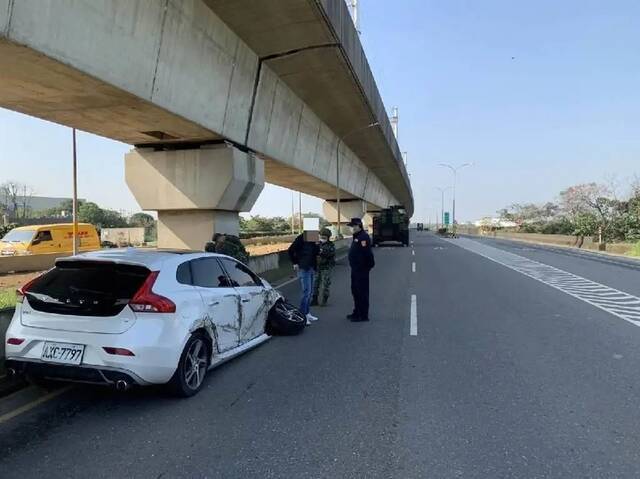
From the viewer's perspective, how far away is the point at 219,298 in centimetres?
595

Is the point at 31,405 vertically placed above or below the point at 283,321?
below

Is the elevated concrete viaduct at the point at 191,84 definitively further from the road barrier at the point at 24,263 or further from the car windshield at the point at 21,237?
the car windshield at the point at 21,237

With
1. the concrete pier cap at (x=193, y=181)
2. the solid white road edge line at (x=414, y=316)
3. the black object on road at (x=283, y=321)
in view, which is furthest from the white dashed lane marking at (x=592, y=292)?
the concrete pier cap at (x=193, y=181)

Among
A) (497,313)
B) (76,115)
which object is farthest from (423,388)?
(76,115)

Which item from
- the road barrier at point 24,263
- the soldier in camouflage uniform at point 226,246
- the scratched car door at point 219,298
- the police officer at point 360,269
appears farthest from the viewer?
the road barrier at point 24,263

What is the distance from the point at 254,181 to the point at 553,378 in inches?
373

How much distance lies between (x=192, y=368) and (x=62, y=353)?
3.93 ft

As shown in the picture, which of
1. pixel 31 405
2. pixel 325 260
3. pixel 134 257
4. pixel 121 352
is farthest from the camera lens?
pixel 325 260

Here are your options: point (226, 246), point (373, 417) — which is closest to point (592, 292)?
point (226, 246)

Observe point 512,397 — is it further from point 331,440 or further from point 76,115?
point 76,115

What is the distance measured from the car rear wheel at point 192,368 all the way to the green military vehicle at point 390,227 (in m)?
36.2

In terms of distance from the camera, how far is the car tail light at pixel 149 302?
4.82 metres

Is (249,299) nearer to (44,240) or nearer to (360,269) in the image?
(360,269)

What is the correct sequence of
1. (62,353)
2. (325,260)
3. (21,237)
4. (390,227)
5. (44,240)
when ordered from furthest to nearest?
(390,227) → (44,240) → (21,237) → (325,260) → (62,353)
